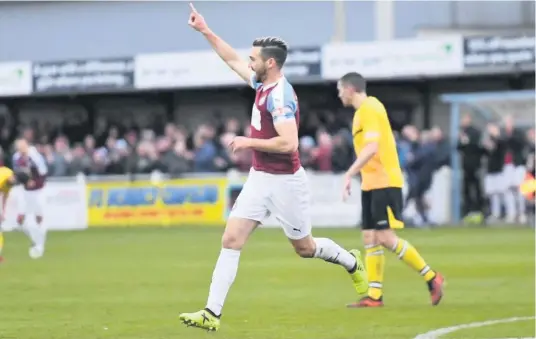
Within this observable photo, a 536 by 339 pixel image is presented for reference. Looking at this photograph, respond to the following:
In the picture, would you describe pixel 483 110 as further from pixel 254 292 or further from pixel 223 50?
pixel 223 50

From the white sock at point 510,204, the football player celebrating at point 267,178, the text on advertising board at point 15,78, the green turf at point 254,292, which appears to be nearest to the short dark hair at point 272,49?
the football player celebrating at point 267,178

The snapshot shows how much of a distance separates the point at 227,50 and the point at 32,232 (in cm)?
1064

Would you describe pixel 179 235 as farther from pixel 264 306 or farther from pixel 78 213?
pixel 264 306

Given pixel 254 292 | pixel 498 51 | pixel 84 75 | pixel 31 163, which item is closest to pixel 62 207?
pixel 84 75

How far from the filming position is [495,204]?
27.8 metres

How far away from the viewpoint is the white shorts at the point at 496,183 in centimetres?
2725

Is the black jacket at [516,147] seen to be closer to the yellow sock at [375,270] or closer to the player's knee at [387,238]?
the yellow sock at [375,270]

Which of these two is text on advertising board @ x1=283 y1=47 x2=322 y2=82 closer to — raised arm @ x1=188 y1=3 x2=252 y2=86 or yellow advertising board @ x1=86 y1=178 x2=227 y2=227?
yellow advertising board @ x1=86 y1=178 x2=227 y2=227

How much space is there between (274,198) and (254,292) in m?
3.93

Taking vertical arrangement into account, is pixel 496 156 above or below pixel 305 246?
below

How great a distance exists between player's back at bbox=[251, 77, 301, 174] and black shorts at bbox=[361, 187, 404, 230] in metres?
2.45

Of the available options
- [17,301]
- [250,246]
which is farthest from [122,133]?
[17,301]

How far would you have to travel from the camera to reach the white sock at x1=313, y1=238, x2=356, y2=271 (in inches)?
414

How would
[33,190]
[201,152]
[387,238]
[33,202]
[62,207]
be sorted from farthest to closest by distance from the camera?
[62,207] → [201,152] → [33,190] → [33,202] → [387,238]
